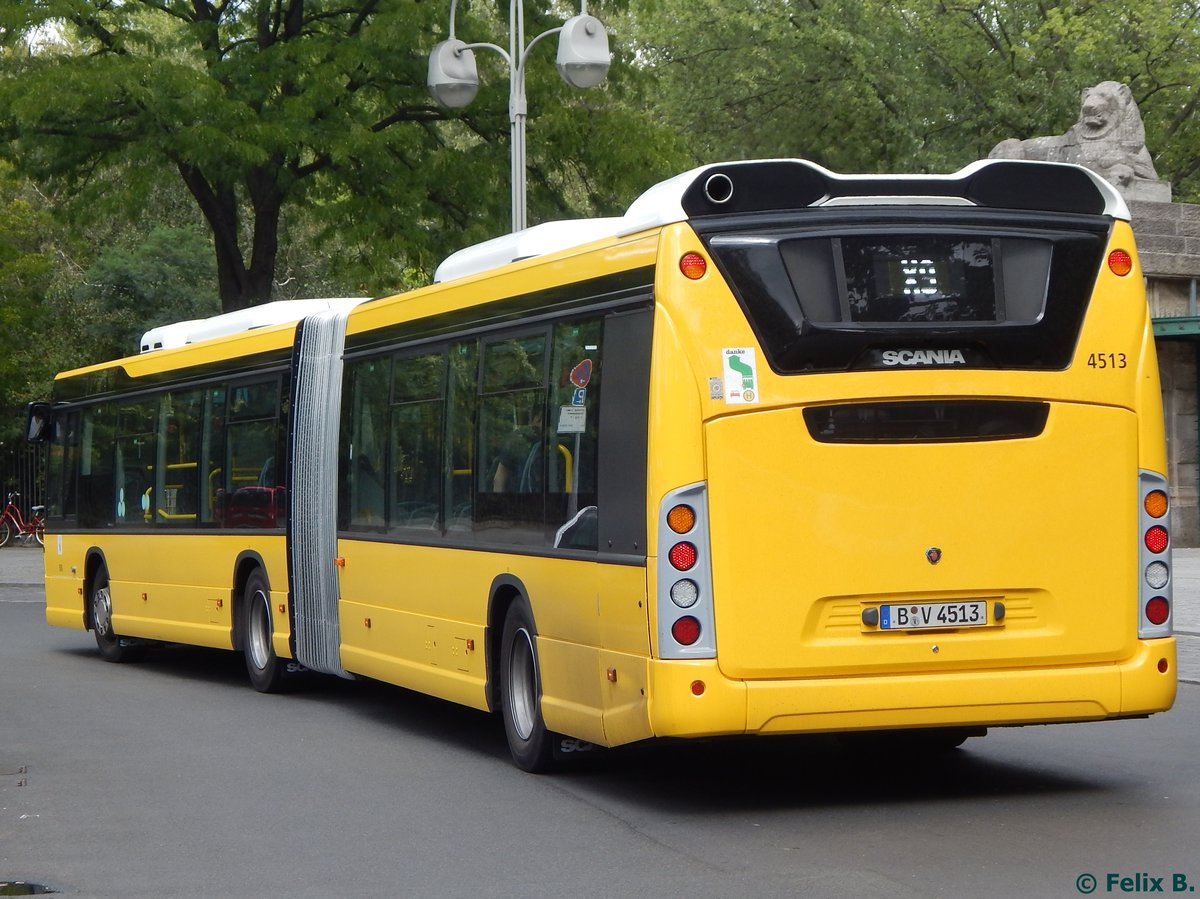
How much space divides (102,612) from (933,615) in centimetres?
1188

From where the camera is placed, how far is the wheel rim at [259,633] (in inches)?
607

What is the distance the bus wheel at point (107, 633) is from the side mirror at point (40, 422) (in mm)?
2050

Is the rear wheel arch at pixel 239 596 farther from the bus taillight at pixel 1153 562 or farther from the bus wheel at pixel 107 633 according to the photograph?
the bus taillight at pixel 1153 562

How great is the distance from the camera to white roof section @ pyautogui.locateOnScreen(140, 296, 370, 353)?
15876mm

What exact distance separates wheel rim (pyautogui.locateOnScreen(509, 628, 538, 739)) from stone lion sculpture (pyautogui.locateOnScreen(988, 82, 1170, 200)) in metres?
19.7

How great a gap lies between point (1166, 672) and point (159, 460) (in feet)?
35.5

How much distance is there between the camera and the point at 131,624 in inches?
709

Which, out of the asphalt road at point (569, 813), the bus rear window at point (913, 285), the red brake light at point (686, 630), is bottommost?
the asphalt road at point (569, 813)

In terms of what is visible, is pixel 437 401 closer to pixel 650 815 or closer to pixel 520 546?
pixel 520 546

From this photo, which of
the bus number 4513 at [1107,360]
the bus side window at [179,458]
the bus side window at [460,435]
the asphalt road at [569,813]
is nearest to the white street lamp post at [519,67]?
the bus side window at [179,458]

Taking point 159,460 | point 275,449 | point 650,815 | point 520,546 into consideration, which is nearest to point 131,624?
point 159,460

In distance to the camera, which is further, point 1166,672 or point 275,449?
point 275,449

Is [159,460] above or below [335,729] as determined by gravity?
above

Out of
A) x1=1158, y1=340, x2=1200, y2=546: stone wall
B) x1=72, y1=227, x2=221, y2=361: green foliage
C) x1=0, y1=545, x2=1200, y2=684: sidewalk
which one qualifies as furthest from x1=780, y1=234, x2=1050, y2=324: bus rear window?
x1=72, y1=227, x2=221, y2=361: green foliage
